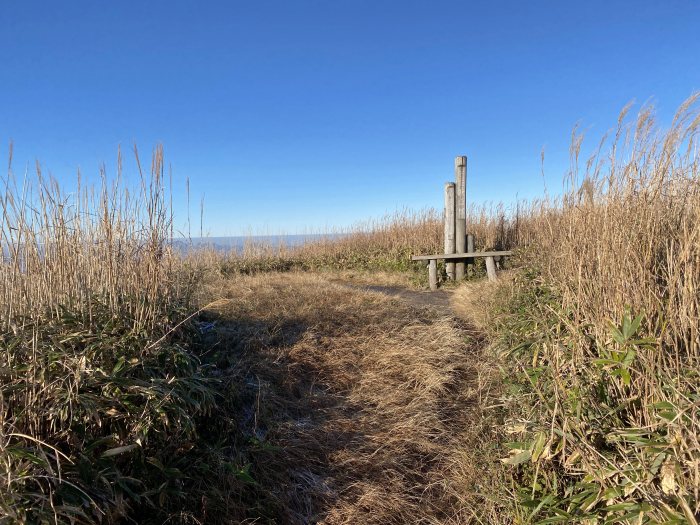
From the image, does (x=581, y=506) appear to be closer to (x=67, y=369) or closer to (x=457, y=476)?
(x=457, y=476)

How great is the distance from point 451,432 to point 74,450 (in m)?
1.88

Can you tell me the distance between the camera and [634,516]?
1.11 m

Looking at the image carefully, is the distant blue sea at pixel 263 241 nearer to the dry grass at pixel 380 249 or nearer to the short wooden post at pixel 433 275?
the dry grass at pixel 380 249

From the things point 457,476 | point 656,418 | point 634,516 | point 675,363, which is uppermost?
point 675,363

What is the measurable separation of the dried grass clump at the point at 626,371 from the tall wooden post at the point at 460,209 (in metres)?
4.23

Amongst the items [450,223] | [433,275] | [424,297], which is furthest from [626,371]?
[450,223]

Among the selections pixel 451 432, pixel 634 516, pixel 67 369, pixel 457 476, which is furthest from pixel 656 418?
pixel 67 369

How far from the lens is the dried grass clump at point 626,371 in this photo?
119cm

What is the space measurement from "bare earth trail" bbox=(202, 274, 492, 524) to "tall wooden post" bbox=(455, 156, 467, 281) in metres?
2.82

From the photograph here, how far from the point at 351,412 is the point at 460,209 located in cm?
491

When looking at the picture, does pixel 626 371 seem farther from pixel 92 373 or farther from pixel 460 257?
pixel 460 257

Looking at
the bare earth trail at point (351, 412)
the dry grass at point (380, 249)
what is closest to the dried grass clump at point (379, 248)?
the dry grass at point (380, 249)

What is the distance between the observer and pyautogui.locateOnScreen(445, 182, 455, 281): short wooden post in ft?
20.9

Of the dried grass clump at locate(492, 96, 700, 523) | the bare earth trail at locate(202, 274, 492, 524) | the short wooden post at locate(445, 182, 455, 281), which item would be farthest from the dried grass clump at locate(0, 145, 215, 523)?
the short wooden post at locate(445, 182, 455, 281)
